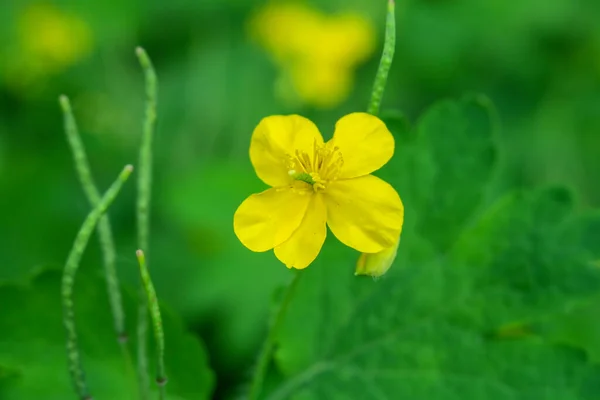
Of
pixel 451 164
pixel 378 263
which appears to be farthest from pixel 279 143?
pixel 451 164

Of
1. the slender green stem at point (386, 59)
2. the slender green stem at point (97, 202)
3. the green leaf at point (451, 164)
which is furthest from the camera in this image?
the green leaf at point (451, 164)

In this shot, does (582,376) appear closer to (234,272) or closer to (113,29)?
(234,272)

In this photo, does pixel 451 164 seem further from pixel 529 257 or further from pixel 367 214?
pixel 367 214

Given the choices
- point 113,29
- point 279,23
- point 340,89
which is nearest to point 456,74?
point 340,89

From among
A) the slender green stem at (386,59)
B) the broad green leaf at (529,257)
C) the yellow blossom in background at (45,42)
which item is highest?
the slender green stem at (386,59)

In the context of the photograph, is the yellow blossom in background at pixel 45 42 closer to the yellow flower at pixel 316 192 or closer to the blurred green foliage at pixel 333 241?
the blurred green foliage at pixel 333 241

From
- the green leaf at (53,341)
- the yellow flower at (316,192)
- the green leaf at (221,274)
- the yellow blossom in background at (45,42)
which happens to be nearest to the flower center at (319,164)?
the yellow flower at (316,192)

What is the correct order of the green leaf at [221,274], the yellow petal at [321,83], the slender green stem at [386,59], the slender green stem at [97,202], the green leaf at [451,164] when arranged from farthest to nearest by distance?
the yellow petal at [321,83] → the green leaf at [221,274] → the green leaf at [451,164] → the slender green stem at [97,202] → the slender green stem at [386,59]
